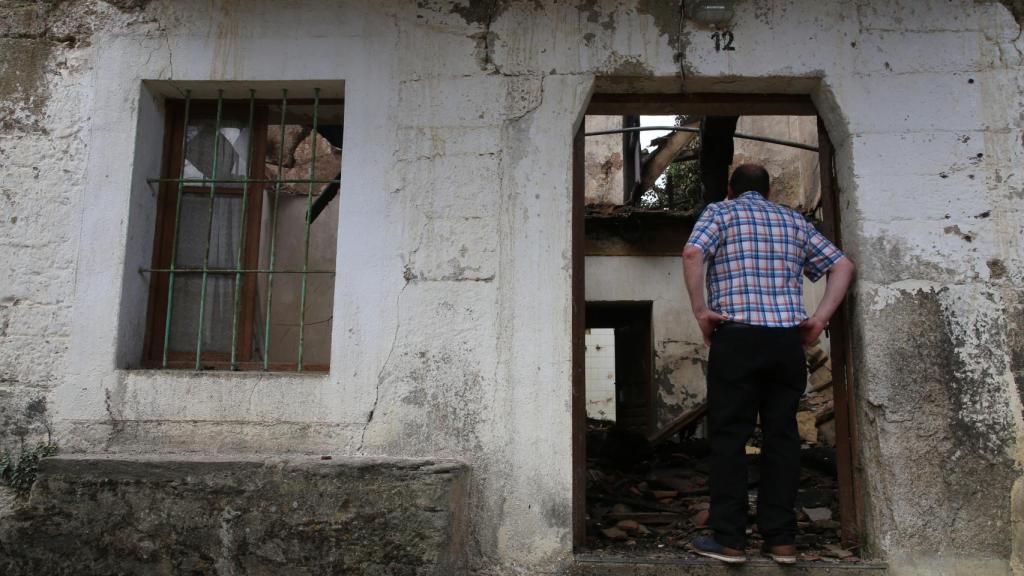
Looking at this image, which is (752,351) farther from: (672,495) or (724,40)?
(672,495)

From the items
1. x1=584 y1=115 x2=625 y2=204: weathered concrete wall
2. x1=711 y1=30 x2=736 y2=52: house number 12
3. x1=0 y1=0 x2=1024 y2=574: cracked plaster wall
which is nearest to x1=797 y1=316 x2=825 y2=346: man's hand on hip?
x1=0 y1=0 x2=1024 y2=574: cracked plaster wall

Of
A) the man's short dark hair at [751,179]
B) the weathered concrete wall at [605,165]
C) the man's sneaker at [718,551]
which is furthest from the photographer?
the weathered concrete wall at [605,165]

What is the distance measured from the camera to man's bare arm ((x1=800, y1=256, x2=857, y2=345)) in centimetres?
347

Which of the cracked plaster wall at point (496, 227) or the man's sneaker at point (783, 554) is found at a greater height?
the cracked plaster wall at point (496, 227)

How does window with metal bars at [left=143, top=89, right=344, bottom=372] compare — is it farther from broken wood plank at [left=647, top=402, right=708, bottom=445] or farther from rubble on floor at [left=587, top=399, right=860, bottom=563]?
broken wood plank at [left=647, top=402, right=708, bottom=445]

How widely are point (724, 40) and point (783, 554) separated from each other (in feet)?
7.93

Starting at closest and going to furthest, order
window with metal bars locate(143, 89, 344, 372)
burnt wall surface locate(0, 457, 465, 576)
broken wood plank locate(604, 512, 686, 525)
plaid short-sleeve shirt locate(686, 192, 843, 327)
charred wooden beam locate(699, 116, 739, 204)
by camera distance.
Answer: burnt wall surface locate(0, 457, 465, 576), plaid short-sleeve shirt locate(686, 192, 843, 327), window with metal bars locate(143, 89, 344, 372), broken wood plank locate(604, 512, 686, 525), charred wooden beam locate(699, 116, 739, 204)

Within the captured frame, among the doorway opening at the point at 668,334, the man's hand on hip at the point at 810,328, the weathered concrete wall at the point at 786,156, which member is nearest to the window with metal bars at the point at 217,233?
the doorway opening at the point at 668,334

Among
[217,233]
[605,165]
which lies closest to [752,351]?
[217,233]

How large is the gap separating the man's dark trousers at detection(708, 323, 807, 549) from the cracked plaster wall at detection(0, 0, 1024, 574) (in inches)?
16.7

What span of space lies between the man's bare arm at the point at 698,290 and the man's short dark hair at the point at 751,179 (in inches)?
21.2

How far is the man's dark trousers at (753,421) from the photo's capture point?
3.37 meters

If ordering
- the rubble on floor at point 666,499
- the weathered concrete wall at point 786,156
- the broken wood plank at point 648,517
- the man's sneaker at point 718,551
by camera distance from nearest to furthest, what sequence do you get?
the man's sneaker at point 718,551 → the rubble on floor at point 666,499 → the broken wood plank at point 648,517 → the weathered concrete wall at point 786,156

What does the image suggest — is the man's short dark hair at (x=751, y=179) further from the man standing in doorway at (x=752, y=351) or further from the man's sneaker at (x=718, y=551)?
the man's sneaker at (x=718, y=551)
